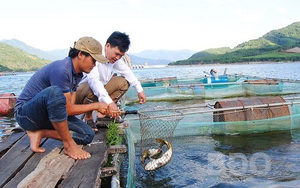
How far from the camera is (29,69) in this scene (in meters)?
115

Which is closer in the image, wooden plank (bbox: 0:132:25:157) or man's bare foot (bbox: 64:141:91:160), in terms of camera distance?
man's bare foot (bbox: 64:141:91:160)

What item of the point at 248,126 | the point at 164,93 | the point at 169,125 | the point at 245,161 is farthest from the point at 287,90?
the point at 169,125

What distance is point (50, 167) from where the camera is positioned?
131 inches

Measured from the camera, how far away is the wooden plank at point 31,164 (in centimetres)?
303

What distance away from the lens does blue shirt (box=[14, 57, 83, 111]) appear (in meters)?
3.64

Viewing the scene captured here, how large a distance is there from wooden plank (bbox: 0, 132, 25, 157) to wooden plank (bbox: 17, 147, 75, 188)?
92 cm

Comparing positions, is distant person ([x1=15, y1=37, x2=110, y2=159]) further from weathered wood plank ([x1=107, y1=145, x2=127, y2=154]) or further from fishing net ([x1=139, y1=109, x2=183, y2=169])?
fishing net ([x1=139, y1=109, x2=183, y2=169])

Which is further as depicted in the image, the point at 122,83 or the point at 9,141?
the point at 122,83

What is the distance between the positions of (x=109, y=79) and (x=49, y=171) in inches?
111

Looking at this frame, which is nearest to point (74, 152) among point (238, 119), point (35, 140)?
point (35, 140)

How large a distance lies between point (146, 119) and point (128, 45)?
4.36ft

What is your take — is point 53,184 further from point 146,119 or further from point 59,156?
point 146,119

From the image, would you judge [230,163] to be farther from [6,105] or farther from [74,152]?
[6,105]

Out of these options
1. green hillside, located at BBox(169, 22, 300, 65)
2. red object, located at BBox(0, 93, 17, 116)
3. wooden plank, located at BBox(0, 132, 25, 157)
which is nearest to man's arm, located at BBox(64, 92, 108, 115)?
wooden plank, located at BBox(0, 132, 25, 157)
